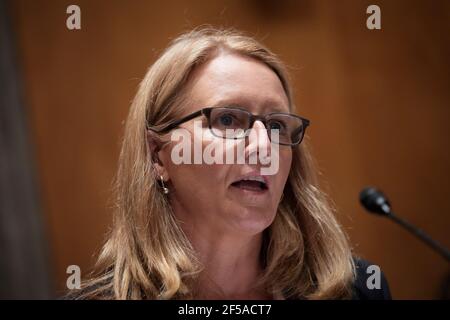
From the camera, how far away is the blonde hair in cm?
69

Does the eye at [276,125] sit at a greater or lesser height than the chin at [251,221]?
greater

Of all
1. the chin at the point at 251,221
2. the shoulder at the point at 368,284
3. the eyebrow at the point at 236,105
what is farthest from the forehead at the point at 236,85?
the shoulder at the point at 368,284

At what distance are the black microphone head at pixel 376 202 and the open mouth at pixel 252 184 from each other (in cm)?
13

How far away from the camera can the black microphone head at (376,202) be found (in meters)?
0.67

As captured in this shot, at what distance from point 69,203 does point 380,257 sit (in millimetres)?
706

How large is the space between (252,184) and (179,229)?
0.12 metres

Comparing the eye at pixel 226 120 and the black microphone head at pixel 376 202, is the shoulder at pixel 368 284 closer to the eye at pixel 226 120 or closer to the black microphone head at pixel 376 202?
the black microphone head at pixel 376 202

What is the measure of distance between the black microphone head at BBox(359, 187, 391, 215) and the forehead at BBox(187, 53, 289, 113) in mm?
166

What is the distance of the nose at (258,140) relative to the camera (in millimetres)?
674

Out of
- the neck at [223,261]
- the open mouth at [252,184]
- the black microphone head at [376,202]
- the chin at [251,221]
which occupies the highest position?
the open mouth at [252,184]

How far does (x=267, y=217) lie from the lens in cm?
70

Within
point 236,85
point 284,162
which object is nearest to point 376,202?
point 284,162

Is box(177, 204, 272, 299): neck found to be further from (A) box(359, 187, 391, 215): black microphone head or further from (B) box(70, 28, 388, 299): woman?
(A) box(359, 187, 391, 215): black microphone head
